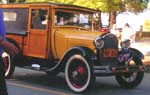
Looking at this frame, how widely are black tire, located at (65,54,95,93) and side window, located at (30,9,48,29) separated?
1.45m

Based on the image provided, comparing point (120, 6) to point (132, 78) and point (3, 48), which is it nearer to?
point (132, 78)

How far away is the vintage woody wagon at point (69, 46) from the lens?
10.2 m

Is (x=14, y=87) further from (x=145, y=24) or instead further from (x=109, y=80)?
(x=145, y=24)

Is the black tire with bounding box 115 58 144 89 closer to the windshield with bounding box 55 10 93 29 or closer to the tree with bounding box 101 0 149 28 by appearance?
the windshield with bounding box 55 10 93 29

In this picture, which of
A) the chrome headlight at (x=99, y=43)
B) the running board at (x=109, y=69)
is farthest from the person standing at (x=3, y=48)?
the chrome headlight at (x=99, y=43)

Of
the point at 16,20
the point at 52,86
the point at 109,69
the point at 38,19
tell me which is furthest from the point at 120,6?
the point at 109,69

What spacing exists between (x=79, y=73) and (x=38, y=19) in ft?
6.71

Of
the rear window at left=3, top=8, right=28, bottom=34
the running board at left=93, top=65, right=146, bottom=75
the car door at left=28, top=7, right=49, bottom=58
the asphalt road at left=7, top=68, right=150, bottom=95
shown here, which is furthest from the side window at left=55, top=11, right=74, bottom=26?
the running board at left=93, top=65, right=146, bottom=75

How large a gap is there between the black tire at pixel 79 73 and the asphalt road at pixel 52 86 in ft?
0.57

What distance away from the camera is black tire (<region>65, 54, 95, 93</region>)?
32.4 ft

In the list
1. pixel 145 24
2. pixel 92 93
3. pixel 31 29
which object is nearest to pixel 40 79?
pixel 31 29

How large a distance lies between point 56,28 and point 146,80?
2.94 metres

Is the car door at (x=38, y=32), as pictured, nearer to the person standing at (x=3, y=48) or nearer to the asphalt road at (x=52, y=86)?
the asphalt road at (x=52, y=86)

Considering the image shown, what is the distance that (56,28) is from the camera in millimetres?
11266
